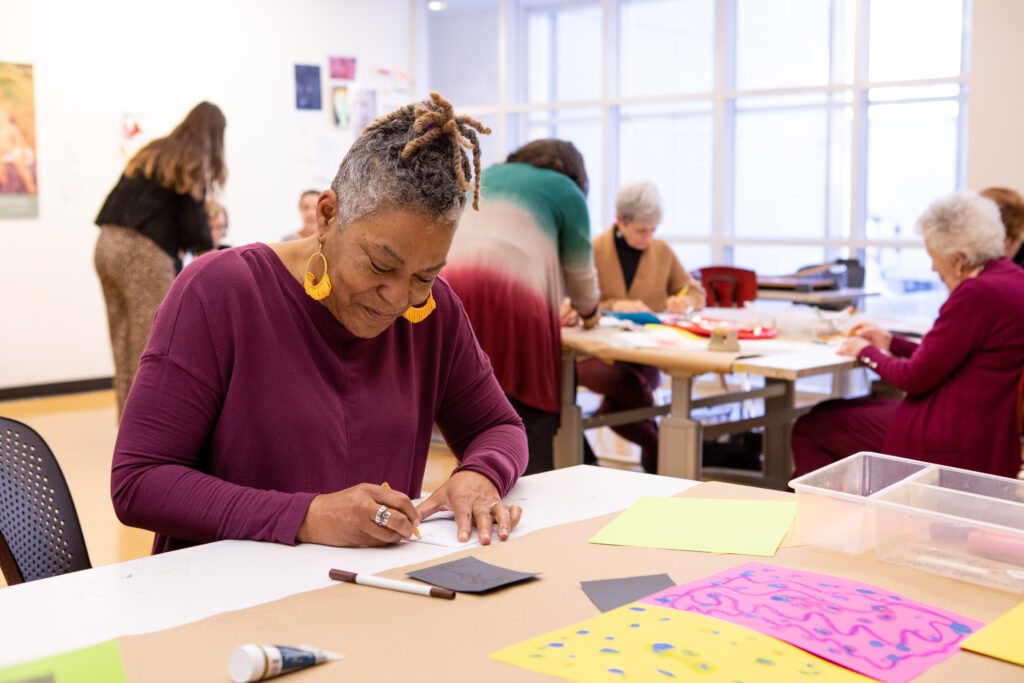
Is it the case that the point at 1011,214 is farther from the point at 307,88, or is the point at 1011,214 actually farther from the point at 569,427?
the point at 307,88

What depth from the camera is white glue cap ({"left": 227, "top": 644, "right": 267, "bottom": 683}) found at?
3.00ft

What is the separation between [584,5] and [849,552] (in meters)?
7.22

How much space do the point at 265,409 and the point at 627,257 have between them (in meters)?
3.47

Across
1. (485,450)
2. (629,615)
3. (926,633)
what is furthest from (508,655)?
(485,450)

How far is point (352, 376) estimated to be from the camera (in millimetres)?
1564

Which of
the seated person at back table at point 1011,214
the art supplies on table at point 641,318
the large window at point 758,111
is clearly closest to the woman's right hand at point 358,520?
the art supplies on table at point 641,318

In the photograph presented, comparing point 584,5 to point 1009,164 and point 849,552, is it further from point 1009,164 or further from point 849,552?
point 849,552

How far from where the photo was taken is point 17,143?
20.8 ft

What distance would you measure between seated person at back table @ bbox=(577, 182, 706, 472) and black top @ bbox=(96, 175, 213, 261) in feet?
6.28

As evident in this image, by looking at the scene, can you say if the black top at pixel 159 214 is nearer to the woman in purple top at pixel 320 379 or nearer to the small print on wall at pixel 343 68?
the woman in purple top at pixel 320 379

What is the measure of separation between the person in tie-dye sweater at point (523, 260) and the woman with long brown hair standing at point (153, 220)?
190 centimetres

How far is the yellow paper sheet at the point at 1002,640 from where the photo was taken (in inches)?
40.1

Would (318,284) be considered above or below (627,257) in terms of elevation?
above

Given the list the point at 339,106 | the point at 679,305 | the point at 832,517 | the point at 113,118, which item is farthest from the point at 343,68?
the point at 832,517
